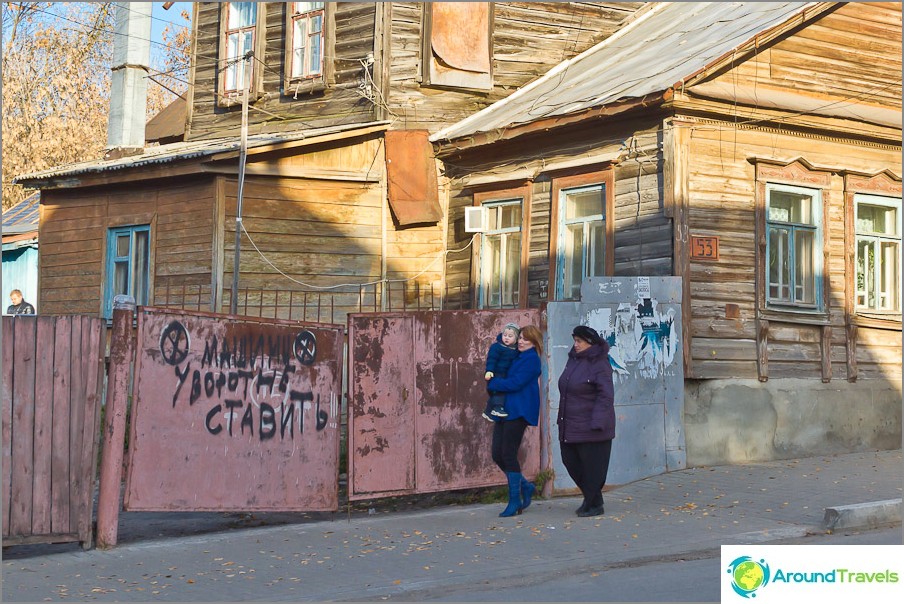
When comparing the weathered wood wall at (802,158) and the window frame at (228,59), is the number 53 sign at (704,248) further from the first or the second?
the window frame at (228,59)

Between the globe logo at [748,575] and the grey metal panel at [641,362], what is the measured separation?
17.6ft

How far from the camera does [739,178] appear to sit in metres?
13.8

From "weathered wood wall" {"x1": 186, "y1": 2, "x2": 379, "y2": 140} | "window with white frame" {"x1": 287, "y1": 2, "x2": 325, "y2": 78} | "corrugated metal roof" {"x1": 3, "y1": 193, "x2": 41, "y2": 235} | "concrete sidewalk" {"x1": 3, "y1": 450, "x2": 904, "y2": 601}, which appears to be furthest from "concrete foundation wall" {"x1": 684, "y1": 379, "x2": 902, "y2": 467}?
"corrugated metal roof" {"x1": 3, "y1": 193, "x2": 41, "y2": 235}

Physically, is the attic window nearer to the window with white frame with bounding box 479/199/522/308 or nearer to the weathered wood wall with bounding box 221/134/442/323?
the weathered wood wall with bounding box 221/134/442/323

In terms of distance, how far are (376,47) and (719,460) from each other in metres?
8.31

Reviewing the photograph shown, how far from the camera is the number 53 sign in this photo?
13352 mm

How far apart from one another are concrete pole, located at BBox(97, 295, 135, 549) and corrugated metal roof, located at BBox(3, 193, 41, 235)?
19493 millimetres

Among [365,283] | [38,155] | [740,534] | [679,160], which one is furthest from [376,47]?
[38,155]

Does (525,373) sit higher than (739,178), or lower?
lower

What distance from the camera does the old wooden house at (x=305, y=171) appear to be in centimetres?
1644

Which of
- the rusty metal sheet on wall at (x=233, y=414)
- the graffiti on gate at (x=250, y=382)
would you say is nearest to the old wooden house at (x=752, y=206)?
the rusty metal sheet on wall at (x=233, y=414)

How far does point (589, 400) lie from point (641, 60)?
23.9 feet

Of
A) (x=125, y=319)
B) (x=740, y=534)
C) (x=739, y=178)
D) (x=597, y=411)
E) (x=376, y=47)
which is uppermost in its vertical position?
(x=376, y=47)

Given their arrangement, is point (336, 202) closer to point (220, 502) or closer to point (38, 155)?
point (220, 502)
